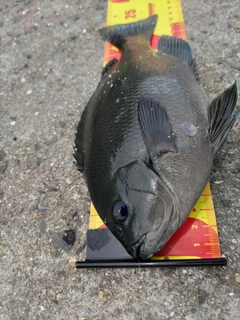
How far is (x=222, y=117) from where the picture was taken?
6.88ft

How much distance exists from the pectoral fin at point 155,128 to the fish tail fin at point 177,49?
86cm

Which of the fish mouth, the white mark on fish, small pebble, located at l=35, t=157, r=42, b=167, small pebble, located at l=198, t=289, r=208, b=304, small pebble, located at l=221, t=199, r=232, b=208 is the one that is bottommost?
small pebble, located at l=198, t=289, r=208, b=304

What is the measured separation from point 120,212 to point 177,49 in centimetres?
155

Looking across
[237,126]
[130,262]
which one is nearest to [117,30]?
[237,126]

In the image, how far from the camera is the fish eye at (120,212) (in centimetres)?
171

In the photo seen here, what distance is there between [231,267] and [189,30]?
7.13 ft

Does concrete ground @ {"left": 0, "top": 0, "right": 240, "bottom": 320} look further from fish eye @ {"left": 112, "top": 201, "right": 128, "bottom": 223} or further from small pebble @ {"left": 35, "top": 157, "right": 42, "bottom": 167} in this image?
fish eye @ {"left": 112, "top": 201, "right": 128, "bottom": 223}

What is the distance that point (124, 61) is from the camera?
2414 millimetres

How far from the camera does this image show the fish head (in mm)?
1690

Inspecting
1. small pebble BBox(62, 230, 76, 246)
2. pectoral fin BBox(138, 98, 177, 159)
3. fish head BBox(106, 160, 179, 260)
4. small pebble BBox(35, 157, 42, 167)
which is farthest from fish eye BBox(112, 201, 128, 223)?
small pebble BBox(35, 157, 42, 167)

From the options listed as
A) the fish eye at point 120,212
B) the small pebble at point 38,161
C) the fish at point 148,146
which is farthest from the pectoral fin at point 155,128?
the small pebble at point 38,161

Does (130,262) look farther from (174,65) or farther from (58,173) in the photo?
(174,65)

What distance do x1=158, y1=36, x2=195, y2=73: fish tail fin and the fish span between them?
275 mm

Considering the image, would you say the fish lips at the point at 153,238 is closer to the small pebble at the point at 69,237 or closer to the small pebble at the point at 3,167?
the small pebble at the point at 69,237
